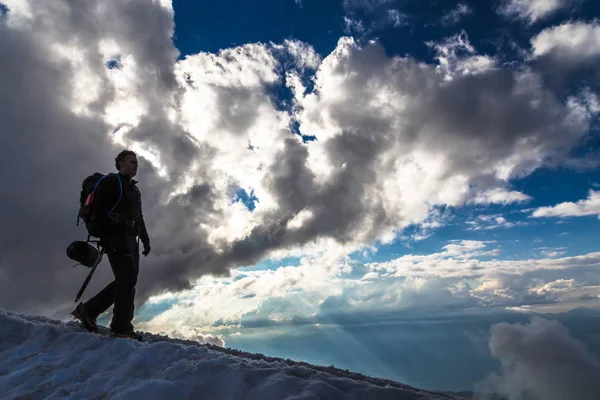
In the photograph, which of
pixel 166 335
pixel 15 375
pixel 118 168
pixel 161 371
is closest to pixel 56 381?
pixel 15 375

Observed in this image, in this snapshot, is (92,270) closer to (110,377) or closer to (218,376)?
(110,377)

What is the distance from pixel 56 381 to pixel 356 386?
11.4ft

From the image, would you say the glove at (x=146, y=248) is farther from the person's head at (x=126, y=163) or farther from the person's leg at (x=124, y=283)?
the person's head at (x=126, y=163)

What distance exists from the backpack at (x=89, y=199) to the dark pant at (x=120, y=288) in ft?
1.67

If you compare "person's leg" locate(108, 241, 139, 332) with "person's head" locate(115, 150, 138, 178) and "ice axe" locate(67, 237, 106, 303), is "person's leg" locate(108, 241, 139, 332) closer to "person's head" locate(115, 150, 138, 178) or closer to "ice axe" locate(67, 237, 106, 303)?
"ice axe" locate(67, 237, 106, 303)

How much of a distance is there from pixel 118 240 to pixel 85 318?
1508mm

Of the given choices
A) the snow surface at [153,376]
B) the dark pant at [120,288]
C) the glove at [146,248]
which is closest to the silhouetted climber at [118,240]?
the dark pant at [120,288]

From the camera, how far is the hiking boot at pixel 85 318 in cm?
636

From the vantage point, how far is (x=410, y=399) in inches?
136

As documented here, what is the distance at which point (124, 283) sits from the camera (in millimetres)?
6469

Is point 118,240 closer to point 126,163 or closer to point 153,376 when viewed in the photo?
point 126,163

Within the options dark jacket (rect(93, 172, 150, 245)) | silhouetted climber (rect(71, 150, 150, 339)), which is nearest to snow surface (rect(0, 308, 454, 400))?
silhouetted climber (rect(71, 150, 150, 339))

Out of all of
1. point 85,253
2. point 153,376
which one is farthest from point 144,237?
point 153,376

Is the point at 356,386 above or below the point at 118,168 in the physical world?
→ below
